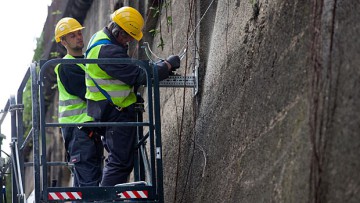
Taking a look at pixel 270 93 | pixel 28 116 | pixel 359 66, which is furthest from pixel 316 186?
pixel 28 116

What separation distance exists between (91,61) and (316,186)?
296 centimetres

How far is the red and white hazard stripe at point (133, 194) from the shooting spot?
808 cm

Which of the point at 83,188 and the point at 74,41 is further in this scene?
the point at 74,41

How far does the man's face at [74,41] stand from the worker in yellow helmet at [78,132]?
0.08m

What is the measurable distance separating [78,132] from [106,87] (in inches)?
22.8

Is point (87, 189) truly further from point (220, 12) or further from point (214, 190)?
point (220, 12)

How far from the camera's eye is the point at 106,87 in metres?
8.71

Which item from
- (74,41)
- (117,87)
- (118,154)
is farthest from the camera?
(74,41)

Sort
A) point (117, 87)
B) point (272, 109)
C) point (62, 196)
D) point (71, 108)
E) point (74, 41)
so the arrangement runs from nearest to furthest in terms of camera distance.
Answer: point (272, 109) < point (62, 196) < point (117, 87) < point (71, 108) < point (74, 41)

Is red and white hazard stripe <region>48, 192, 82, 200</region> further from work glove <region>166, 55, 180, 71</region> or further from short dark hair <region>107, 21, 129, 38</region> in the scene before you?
short dark hair <region>107, 21, 129, 38</region>

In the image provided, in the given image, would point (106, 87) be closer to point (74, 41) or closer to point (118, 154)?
point (118, 154)

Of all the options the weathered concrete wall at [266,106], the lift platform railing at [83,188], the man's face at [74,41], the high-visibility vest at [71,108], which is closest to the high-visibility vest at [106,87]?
the high-visibility vest at [71,108]

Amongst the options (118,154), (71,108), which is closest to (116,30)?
(71,108)

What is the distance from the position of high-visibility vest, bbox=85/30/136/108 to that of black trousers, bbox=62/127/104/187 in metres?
0.41
